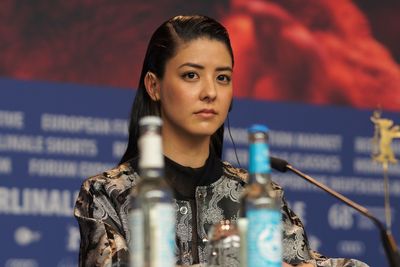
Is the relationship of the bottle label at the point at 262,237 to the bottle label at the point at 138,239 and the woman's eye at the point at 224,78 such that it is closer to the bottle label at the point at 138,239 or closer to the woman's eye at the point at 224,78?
the bottle label at the point at 138,239

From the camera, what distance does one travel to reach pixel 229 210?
284 cm

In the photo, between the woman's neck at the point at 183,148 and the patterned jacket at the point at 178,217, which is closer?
the patterned jacket at the point at 178,217

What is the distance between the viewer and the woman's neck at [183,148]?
2.82 meters

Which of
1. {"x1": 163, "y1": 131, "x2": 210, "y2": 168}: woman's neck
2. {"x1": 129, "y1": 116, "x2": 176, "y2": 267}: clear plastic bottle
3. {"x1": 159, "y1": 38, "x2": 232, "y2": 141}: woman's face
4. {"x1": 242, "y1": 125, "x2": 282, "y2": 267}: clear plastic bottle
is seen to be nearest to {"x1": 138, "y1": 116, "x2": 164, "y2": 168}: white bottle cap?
{"x1": 129, "y1": 116, "x2": 176, "y2": 267}: clear plastic bottle

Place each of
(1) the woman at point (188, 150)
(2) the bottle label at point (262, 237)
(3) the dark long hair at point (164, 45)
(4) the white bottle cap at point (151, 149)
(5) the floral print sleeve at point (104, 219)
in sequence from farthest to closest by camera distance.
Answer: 1. (3) the dark long hair at point (164, 45)
2. (1) the woman at point (188, 150)
3. (5) the floral print sleeve at point (104, 219)
4. (2) the bottle label at point (262, 237)
5. (4) the white bottle cap at point (151, 149)

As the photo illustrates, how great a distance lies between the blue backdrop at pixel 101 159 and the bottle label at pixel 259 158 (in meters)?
2.22

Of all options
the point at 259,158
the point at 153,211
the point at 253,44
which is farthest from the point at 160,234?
the point at 253,44

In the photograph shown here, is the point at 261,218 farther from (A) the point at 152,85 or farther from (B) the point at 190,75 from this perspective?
(A) the point at 152,85

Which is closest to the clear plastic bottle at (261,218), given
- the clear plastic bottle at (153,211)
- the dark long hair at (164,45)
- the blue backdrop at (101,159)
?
the clear plastic bottle at (153,211)

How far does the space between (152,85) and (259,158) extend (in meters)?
1.16

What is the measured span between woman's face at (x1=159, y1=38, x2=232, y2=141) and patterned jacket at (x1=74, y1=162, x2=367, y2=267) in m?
0.19

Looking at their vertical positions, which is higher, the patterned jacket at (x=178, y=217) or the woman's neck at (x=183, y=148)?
the woman's neck at (x=183, y=148)

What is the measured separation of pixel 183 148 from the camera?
9.29 ft

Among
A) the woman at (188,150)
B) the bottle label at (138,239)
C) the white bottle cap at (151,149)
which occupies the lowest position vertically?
the bottle label at (138,239)
